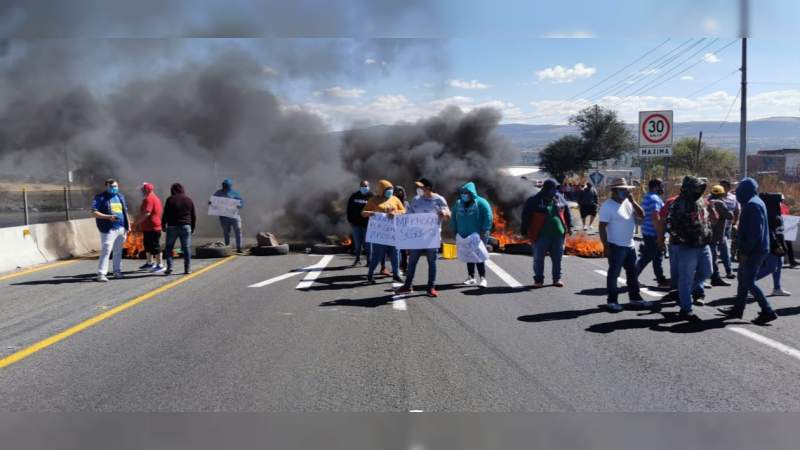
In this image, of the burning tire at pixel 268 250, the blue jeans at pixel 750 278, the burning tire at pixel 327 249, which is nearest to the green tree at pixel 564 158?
the burning tire at pixel 327 249

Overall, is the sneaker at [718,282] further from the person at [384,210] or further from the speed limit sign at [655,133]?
the speed limit sign at [655,133]

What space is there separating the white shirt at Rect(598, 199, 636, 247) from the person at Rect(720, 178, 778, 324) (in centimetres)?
133

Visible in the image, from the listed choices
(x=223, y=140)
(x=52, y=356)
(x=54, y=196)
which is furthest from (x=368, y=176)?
(x=54, y=196)

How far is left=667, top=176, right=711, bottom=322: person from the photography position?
756 centimetres

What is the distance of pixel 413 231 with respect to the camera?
9.87m

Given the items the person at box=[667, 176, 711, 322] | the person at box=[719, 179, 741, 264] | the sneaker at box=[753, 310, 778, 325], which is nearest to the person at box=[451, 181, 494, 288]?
the person at box=[667, 176, 711, 322]

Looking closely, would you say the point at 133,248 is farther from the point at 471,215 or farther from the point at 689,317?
the point at 689,317

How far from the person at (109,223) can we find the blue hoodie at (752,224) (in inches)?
362

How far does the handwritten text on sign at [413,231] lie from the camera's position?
982cm

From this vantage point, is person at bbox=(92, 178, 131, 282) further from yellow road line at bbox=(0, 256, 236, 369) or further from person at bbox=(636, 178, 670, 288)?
person at bbox=(636, 178, 670, 288)

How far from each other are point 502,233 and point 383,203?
9.32m

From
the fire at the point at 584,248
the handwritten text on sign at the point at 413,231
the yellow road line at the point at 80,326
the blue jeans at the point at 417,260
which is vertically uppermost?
the handwritten text on sign at the point at 413,231

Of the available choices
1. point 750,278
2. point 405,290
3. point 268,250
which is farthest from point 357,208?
point 750,278

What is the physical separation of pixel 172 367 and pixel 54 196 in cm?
4182
